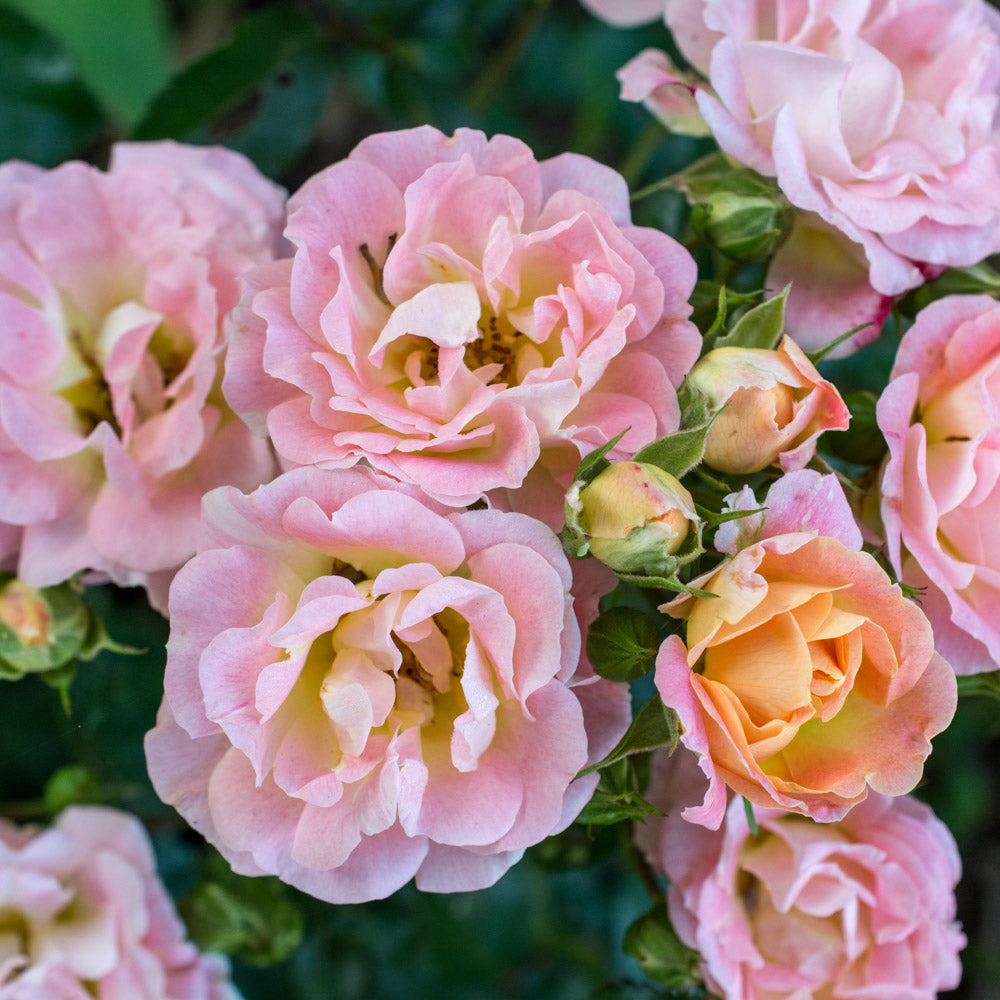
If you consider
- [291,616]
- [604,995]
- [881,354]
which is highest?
[291,616]

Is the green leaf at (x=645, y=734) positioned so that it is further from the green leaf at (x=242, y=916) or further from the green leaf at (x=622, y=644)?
the green leaf at (x=242, y=916)

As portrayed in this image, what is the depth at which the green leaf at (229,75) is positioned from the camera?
927 millimetres

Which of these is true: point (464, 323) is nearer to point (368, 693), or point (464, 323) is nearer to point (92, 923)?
point (368, 693)

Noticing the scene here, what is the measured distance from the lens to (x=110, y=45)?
1.15m

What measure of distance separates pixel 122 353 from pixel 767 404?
412 millimetres

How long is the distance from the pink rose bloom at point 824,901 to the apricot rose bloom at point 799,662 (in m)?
0.14

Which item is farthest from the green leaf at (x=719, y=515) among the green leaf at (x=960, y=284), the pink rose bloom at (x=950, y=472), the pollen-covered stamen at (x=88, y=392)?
the pollen-covered stamen at (x=88, y=392)

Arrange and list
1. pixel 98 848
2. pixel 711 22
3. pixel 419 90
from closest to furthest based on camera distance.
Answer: pixel 711 22, pixel 98 848, pixel 419 90

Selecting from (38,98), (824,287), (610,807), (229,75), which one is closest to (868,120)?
(824,287)

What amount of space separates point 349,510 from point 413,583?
0.05m

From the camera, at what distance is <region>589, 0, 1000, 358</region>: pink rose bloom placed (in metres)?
0.63

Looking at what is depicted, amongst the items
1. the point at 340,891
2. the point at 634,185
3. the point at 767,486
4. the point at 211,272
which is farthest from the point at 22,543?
the point at 634,185

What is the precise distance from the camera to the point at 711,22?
2.14 ft

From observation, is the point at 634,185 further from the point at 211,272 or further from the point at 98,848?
the point at 98,848
